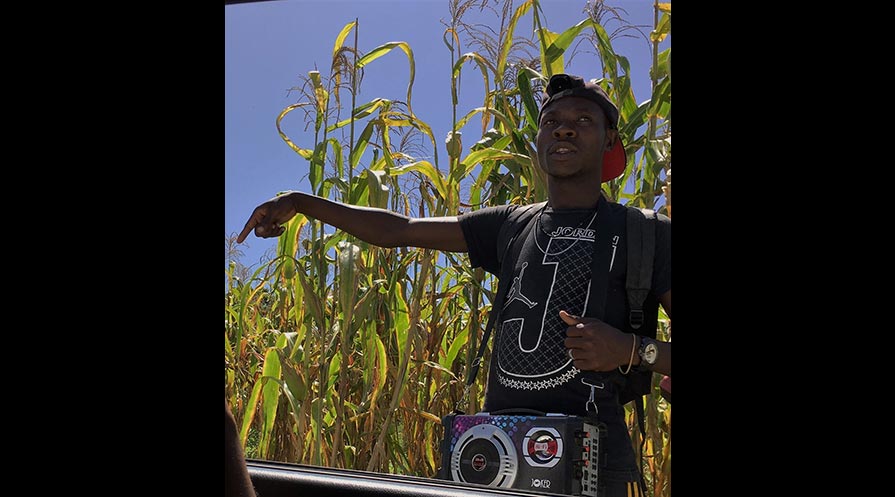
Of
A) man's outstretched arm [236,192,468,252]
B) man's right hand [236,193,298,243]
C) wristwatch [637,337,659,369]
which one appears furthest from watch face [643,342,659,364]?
man's right hand [236,193,298,243]

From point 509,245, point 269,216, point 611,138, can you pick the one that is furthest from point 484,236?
point 269,216

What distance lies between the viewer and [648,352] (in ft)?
3.85

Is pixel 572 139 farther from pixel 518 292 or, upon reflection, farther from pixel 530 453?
pixel 530 453

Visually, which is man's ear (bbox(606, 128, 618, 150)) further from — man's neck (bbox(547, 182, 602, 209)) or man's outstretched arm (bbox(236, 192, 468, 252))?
man's outstretched arm (bbox(236, 192, 468, 252))

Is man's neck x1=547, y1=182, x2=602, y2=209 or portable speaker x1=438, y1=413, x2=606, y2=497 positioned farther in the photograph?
man's neck x1=547, y1=182, x2=602, y2=209

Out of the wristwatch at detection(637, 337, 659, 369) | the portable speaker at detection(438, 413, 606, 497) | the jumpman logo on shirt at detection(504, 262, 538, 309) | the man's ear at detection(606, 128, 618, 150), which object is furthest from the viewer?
the man's ear at detection(606, 128, 618, 150)

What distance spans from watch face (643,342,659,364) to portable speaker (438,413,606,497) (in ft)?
0.48

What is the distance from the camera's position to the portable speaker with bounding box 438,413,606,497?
3.33ft

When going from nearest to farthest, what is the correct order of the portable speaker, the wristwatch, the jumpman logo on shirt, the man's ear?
the portable speaker, the wristwatch, the jumpman logo on shirt, the man's ear

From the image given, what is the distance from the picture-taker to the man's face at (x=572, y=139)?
1361mm
